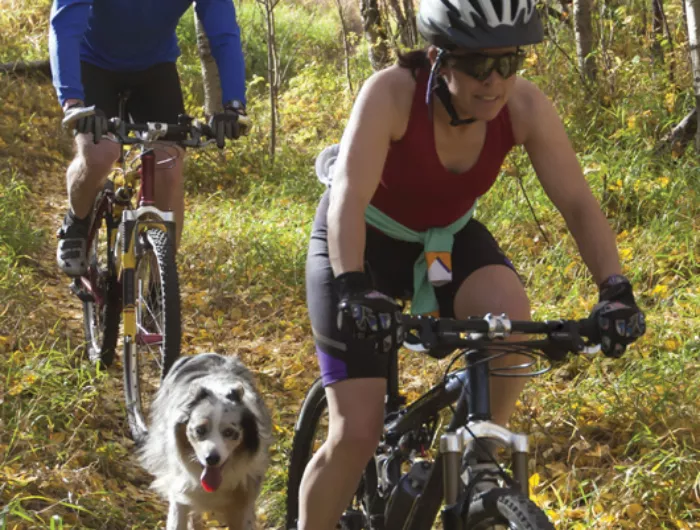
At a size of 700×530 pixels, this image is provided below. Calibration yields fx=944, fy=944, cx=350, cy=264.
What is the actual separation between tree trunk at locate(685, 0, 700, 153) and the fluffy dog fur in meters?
4.24

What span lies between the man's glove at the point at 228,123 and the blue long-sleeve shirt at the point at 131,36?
16 centimetres

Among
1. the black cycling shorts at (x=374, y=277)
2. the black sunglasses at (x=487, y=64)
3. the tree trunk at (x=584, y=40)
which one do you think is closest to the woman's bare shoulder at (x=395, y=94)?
the black sunglasses at (x=487, y=64)

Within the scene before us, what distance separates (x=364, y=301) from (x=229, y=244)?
583 centimetres

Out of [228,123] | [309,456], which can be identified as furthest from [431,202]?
[228,123]

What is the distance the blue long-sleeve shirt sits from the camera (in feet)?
15.4

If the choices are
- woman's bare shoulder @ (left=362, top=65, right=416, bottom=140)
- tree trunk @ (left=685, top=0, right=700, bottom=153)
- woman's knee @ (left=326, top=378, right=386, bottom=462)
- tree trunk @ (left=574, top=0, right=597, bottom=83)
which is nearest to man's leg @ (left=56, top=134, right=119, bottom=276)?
woman's bare shoulder @ (left=362, top=65, right=416, bottom=140)

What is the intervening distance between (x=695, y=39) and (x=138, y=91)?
397cm

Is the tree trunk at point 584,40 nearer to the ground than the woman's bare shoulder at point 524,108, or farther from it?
farther from it

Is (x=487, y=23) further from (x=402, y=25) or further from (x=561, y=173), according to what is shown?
(x=402, y=25)

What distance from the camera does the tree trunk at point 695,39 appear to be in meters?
6.62

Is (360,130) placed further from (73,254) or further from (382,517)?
(73,254)

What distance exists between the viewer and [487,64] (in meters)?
2.77

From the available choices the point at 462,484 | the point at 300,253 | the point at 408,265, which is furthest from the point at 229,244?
the point at 462,484

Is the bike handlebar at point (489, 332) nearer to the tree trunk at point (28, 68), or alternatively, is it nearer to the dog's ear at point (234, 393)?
the dog's ear at point (234, 393)
